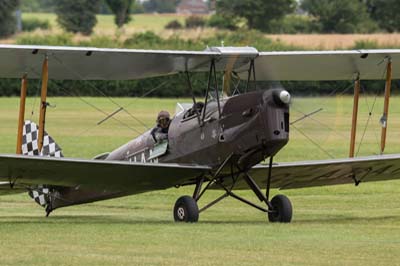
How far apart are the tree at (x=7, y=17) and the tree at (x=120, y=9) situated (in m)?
6.84

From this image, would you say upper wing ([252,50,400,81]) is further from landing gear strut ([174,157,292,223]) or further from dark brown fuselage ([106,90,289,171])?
landing gear strut ([174,157,292,223])

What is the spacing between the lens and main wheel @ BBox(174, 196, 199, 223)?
14195mm

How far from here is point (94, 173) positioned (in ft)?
47.9

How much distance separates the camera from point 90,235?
12.3 metres

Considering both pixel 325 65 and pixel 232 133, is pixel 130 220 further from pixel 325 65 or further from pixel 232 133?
pixel 325 65

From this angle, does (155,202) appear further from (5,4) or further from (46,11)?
(46,11)

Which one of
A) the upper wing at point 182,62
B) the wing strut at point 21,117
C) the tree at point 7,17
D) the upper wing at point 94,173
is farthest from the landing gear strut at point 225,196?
the tree at point 7,17

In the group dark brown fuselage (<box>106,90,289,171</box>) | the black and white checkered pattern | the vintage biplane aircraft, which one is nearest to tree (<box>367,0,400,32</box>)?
the vintage biplane aircraft

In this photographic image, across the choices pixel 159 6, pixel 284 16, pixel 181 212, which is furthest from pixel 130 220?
pixel 159 6

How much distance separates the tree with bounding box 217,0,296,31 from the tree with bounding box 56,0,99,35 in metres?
8.64

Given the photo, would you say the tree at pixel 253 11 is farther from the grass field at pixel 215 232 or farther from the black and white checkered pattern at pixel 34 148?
the black and white checkered pattern at pixel 34 148

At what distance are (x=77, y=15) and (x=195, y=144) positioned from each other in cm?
6809

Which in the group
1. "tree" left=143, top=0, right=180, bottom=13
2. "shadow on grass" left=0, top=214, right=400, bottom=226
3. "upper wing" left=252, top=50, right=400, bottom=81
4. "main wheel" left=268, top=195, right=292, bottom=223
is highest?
"upper wing" left=252, top=50, right=400, bottom=81

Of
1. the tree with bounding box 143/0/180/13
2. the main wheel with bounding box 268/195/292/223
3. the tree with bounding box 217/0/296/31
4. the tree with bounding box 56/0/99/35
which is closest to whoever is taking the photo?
the main wheel with bounding box 268/195/292/223
